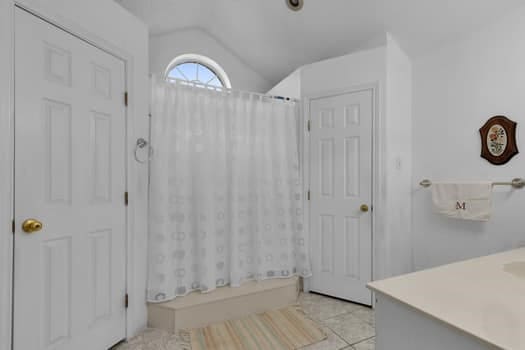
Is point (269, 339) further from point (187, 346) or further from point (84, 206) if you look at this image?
point (84, 206)

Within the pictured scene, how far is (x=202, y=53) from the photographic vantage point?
137 inches

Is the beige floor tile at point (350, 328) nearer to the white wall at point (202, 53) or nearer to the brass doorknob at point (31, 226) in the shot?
the brass doorknob at point (31, 226)

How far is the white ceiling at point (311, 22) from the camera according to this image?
83.7 inches

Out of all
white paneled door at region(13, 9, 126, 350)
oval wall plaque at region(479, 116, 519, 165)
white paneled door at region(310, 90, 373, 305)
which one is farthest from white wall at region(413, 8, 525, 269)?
white paneled door at region(13, 9, 126, 350)

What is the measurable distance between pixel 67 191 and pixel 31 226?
0.25 m

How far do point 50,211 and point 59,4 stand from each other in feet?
3.60

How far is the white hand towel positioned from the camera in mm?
1963

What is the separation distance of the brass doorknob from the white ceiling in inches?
75.9

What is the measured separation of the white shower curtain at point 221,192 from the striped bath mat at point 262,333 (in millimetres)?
328

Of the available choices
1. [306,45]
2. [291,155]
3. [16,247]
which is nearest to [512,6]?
[306,45]

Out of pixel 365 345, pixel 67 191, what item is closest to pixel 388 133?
pixel 365 345

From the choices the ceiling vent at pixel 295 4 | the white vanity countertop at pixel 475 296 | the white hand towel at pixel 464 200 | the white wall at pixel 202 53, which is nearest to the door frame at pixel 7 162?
the white vanity countertop at pixel 475 296

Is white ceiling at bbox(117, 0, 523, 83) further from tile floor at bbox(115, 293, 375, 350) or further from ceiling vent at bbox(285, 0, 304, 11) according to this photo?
tile floor at bbox(115, 293, 375, 350)

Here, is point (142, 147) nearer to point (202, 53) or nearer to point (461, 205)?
point (202, 53)
